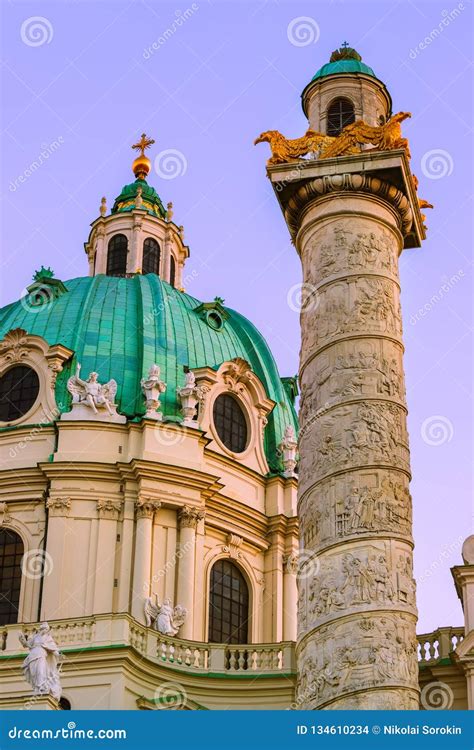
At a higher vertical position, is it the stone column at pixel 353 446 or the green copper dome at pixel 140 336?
the green copper dome at pixel 140 336

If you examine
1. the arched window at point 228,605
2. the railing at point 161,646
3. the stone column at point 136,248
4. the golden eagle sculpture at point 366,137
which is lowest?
the railing at point 161,646

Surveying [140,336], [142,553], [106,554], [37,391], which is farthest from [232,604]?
[140,336]

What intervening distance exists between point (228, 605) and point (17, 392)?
8439mm

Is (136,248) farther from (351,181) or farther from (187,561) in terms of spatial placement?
(351,181)

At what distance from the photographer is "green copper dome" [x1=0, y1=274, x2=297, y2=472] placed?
39.4m

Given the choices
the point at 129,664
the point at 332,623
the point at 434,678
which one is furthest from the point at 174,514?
the point at 332,623

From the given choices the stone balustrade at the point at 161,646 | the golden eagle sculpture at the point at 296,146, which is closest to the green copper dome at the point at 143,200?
the stone balustrade at the point at 161,646

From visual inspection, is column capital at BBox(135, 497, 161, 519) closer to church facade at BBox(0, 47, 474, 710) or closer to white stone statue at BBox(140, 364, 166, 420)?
church facade at BBox(0, 47, 474, 710)

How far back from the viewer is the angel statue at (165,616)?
111 ft

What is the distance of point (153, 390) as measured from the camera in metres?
38.5

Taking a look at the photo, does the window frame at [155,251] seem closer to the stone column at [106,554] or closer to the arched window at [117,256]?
the arched window at [117,256]

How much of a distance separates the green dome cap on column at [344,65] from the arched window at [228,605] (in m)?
17.7

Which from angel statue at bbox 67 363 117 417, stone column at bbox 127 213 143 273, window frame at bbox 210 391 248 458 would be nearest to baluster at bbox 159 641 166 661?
angel statue at bbox 67 363 117 417

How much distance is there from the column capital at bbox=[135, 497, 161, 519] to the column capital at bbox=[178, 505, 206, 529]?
2.26 feet
